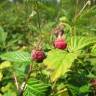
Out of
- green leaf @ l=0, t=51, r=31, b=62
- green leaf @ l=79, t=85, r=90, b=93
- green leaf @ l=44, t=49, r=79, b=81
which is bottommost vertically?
green leaf @ l=79, t=85, r=90, b=93

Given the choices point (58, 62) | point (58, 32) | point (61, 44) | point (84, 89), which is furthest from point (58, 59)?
point (84, 89)

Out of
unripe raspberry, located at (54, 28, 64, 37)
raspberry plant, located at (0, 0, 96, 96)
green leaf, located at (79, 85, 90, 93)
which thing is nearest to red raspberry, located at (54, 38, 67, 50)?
raspberry plant, located at (0, 0, 96, 96)

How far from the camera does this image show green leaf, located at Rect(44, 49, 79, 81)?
1309 mm

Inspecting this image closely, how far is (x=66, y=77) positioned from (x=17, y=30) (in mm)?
3896

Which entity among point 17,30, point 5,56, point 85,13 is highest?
point 85,13

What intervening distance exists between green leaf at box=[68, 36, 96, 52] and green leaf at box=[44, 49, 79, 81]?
0.07m

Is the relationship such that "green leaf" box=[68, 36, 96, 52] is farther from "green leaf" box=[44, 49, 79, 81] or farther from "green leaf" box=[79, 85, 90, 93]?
"green leaf" box=[79, 85, 90, 93]

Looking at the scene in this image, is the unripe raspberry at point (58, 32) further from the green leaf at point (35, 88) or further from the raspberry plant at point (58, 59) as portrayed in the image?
the green leaf at point (35, 88)

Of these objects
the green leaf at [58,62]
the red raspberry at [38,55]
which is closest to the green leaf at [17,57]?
the red raspberry at [38,55]

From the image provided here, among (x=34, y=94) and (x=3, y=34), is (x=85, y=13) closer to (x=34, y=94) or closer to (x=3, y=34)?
(x=34, y=94)

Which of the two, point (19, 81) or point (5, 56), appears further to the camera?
point (19, 81)

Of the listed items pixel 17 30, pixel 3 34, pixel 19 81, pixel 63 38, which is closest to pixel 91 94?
pixel 19 81

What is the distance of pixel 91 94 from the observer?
1.96 m

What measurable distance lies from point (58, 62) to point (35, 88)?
0.99 feet
